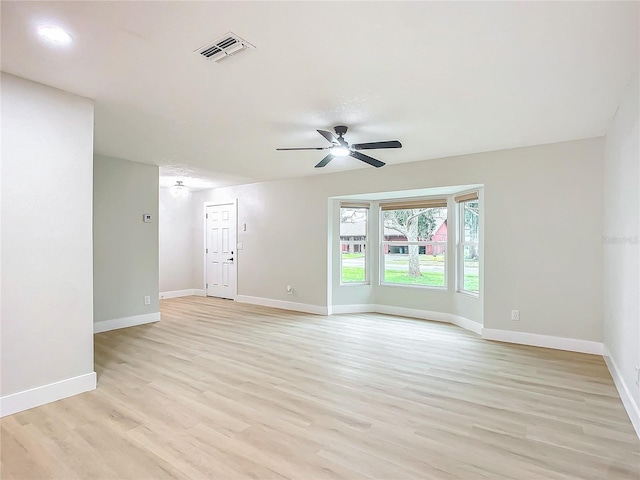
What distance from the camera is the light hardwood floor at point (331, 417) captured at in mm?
2004

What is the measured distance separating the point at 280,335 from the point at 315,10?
3.95 m

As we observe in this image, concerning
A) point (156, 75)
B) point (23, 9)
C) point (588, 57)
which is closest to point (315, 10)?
point (156, 75)

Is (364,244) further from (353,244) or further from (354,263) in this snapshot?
(354,263)

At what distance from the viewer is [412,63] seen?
239cm

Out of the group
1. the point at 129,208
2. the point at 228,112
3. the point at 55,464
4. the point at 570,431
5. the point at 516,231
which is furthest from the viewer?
the point at 129,208

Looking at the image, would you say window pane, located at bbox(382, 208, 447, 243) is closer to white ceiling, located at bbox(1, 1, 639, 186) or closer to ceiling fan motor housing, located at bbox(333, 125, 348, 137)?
white ceiling, located at bbox(1, 1, 639, 186)

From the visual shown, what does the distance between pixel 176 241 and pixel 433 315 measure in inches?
229

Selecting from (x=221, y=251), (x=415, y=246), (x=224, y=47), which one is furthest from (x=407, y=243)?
(x=224, y=47)

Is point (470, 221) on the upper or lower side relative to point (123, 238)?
upper

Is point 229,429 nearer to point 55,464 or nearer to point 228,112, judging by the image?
point 55,464

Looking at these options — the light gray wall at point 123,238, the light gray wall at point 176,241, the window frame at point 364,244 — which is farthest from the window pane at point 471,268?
the light gray wall at point 176,241

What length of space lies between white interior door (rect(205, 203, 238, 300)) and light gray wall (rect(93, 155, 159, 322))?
204cm

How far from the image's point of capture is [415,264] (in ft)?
20.3

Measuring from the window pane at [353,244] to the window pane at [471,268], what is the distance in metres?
1.79
